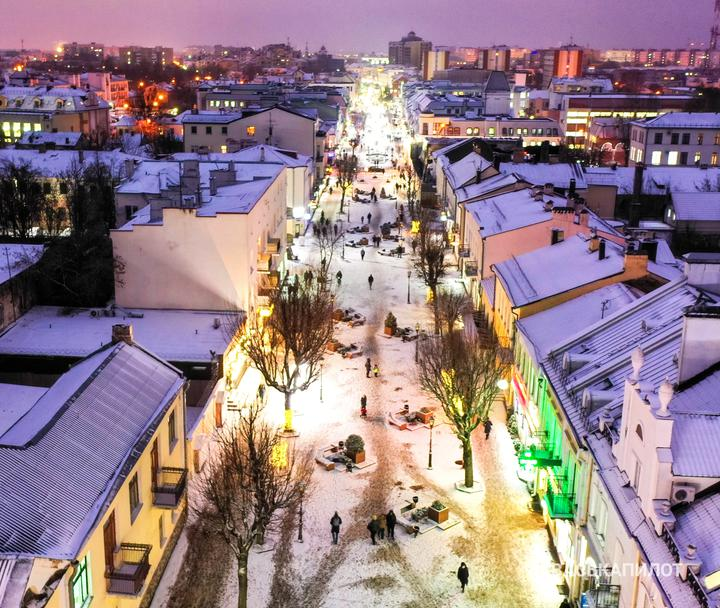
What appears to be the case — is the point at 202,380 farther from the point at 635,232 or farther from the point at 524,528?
the point at 635,232

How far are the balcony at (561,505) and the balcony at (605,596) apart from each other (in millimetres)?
4074

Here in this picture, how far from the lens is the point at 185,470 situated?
23.8 meters

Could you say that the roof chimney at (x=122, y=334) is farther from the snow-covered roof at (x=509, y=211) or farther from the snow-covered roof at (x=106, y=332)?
the snow-covered roof at (x=509, y=211)

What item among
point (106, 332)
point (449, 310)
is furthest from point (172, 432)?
point (449, 310)

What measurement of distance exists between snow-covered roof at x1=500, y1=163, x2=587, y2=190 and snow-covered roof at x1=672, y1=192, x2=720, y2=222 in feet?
22.0

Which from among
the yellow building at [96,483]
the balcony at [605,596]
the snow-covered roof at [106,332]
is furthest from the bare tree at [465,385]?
the balcony at [605,596]

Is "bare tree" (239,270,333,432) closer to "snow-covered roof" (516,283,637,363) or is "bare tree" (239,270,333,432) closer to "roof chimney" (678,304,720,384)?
"snow-covered roof" (516,283,637,363)

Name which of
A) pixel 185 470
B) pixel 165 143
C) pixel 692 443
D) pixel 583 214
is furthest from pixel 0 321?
pixel 165 143

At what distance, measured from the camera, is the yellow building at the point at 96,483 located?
619 inches

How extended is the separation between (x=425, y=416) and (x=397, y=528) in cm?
789

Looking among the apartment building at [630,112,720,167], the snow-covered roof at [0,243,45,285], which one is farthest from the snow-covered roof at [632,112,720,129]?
the snow-covered roof at [0,243,45,285]

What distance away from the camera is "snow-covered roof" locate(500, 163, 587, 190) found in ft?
199

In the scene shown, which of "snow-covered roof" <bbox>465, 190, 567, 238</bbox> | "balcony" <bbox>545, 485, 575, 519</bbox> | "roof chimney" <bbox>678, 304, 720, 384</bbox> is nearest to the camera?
"roof chimney" <bbox>678, 304, 720, 384</bbox>

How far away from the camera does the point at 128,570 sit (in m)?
19.3
